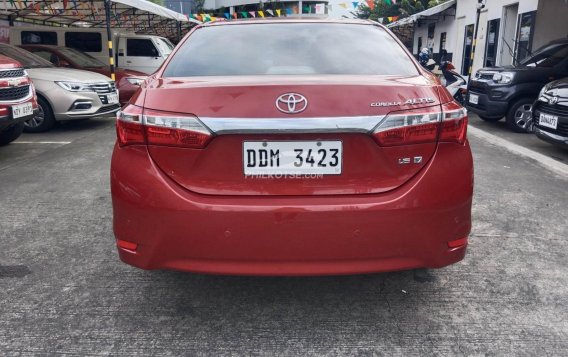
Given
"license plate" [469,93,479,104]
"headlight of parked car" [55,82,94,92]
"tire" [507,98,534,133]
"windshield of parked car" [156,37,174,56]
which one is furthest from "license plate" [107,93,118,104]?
"tire" [507,98,534,133]

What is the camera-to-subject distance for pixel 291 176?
7.02ft

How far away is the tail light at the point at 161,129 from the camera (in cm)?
211

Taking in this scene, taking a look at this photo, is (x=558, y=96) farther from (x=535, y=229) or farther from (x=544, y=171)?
(x=535, y=229)

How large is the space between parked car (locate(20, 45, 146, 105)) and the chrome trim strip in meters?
A: 8.92

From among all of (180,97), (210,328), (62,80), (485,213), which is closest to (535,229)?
(485,213)

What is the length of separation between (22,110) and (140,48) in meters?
7.85

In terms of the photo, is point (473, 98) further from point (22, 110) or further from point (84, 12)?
point (84, 12)

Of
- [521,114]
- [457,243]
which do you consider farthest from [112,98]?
[457,243]

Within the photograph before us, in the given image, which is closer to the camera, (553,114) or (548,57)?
(553,114)

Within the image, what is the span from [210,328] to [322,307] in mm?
593

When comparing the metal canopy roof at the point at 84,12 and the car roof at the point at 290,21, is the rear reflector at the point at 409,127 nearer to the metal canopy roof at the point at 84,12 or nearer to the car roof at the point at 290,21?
the car roof at the point at 290,21

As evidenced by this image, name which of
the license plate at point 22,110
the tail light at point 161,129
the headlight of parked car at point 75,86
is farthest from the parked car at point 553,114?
the headlight of parked car at point 75,86

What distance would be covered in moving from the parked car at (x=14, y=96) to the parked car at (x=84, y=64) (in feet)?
14.3

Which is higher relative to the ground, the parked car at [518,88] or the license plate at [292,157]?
the license plate at [292,157]
